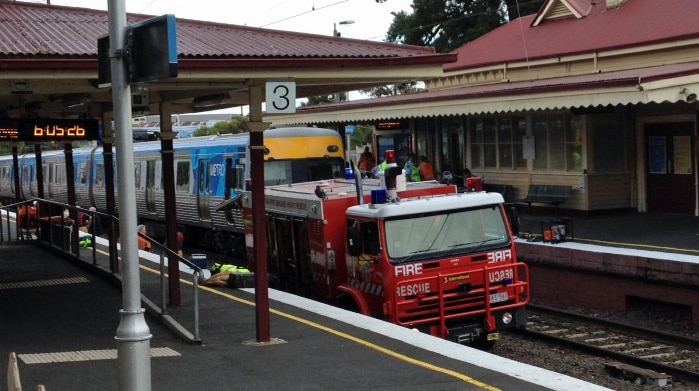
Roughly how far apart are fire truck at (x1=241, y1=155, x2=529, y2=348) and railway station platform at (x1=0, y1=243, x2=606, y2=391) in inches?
22.2

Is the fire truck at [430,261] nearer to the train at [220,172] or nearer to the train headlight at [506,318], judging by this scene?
the train headlight at [506,318]

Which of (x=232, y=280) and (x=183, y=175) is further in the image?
(x=183, y=175)

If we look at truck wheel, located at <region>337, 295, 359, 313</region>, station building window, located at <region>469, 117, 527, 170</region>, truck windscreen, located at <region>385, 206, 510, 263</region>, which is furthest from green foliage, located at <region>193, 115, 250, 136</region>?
truck windscreen, located at <region>385, 206, 510, 263</region>

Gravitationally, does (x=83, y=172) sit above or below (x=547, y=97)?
below

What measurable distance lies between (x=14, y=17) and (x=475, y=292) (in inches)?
267

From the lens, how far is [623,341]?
15.2 meters

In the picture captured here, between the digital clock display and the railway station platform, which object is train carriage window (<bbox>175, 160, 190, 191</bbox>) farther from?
the railway station platform

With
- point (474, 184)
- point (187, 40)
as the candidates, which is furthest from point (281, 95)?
point (474, 184)

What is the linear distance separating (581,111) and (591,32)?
5026 mm

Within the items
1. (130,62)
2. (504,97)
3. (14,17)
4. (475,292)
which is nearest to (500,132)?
(504,97)

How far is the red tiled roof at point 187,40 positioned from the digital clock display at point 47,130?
5.70 feet

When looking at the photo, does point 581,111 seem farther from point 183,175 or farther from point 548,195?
point 183,175

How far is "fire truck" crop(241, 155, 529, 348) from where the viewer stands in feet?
40.9

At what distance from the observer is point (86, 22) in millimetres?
12586
